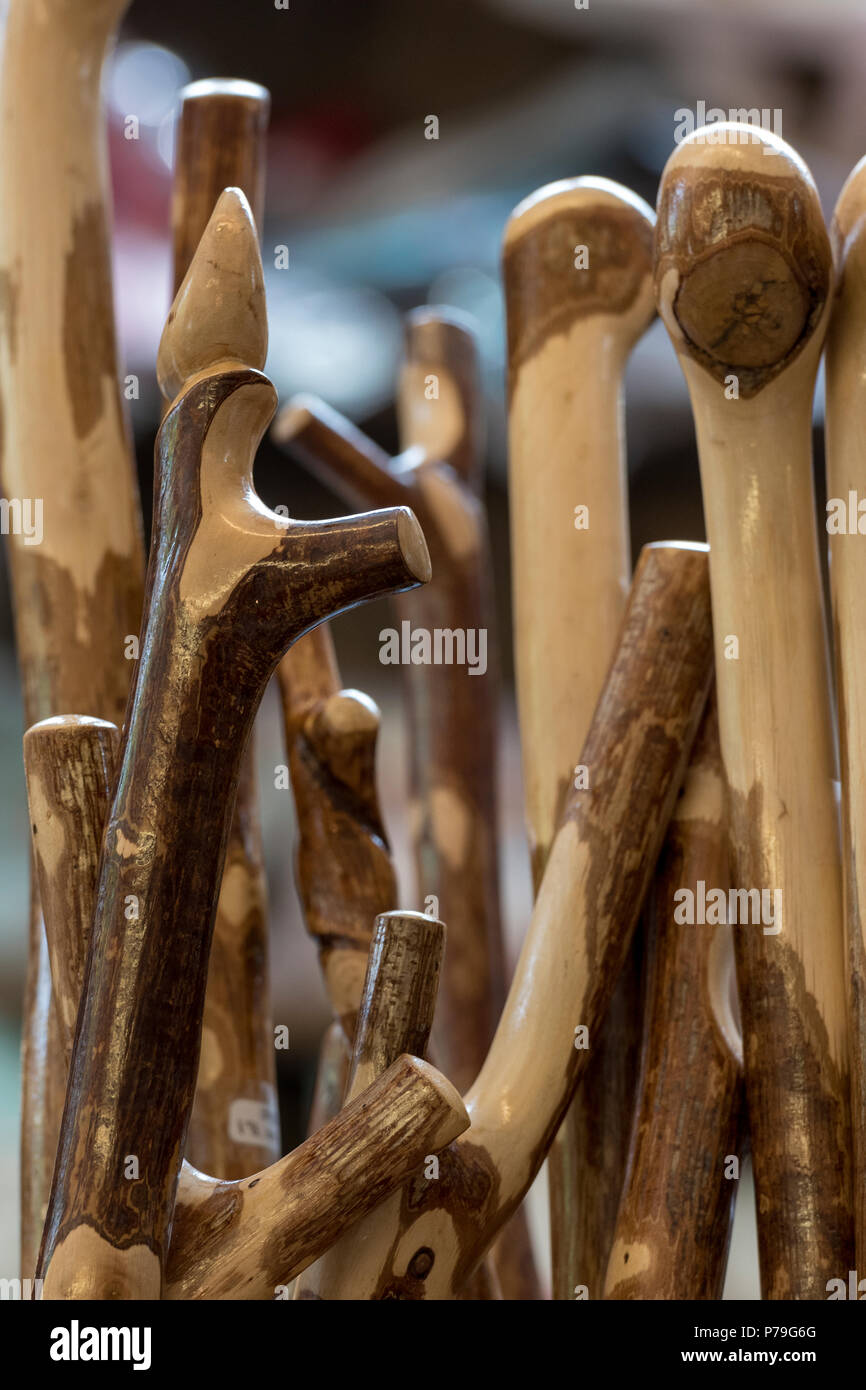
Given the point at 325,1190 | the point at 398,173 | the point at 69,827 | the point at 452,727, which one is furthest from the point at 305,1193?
the point at 398,173

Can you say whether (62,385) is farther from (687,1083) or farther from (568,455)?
(687,1083)

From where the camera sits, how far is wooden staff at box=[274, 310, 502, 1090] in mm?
646

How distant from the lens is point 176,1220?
0.36 meters

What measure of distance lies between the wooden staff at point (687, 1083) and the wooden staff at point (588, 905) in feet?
0.04

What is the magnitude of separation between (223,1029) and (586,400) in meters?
0.26

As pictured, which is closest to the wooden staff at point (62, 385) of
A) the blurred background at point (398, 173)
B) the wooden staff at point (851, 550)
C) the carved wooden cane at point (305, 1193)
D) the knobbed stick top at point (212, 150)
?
the knobbed stick top at point (212, 150)

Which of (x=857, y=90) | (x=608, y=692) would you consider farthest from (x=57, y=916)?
(x=857, y=90)

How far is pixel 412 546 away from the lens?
353 mm

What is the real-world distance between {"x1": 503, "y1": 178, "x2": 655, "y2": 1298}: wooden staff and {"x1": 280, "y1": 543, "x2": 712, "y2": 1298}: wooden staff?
0.04 m

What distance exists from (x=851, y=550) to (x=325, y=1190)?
0.24 meters

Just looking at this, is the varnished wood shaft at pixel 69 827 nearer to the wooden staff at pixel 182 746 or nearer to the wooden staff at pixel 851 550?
the wooden staff at pixel 182 746

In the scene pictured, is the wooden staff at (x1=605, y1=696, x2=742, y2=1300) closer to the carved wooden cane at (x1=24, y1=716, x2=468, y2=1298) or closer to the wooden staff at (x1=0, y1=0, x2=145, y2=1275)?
the carved wooden cane at (x1=24, y1=716, x2=468, y2=1298)

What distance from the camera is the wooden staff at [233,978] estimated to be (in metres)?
0.49

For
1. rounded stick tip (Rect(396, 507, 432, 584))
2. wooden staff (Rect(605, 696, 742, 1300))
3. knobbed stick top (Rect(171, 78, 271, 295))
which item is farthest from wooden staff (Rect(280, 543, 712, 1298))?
knobbed stick top (Rect(171, 78, 271, 295))
